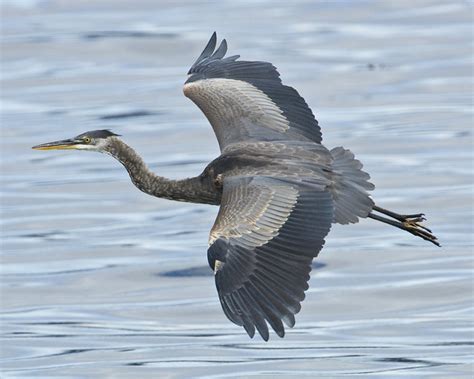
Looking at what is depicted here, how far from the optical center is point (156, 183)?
13172 millimetres

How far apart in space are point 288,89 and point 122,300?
152 inches

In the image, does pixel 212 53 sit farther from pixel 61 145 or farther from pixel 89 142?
pixel 61 145

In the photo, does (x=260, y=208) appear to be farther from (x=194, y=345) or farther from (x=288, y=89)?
(x=194, y=345)

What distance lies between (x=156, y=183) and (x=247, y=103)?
912 millimetres

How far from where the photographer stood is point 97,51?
1129 inches

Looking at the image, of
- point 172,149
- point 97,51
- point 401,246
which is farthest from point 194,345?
point 97,51

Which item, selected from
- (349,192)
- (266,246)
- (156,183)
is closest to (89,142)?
(156,183)

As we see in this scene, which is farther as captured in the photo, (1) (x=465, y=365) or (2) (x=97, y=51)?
(2) (x=97, y=51)

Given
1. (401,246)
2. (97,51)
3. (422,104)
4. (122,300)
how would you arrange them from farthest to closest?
(97,51) < (422,104) < (401,246) < (122,300)

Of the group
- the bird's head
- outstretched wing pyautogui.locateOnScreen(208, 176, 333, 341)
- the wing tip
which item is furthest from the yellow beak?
outstretched wing pyautogui.locateOnScreen(208, 176, 333, 341)

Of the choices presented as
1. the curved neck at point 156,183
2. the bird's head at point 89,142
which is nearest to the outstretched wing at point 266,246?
the curved neck at point 156,183

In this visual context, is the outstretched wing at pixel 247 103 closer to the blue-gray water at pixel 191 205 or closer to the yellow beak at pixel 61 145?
the yellow beak at pixel 61 145

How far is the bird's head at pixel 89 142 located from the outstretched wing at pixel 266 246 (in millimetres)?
1689

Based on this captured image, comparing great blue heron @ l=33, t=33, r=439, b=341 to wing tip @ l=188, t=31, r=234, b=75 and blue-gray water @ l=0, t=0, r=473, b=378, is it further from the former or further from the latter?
blue-gray water @ l=0, t=0, r=473, b=378
